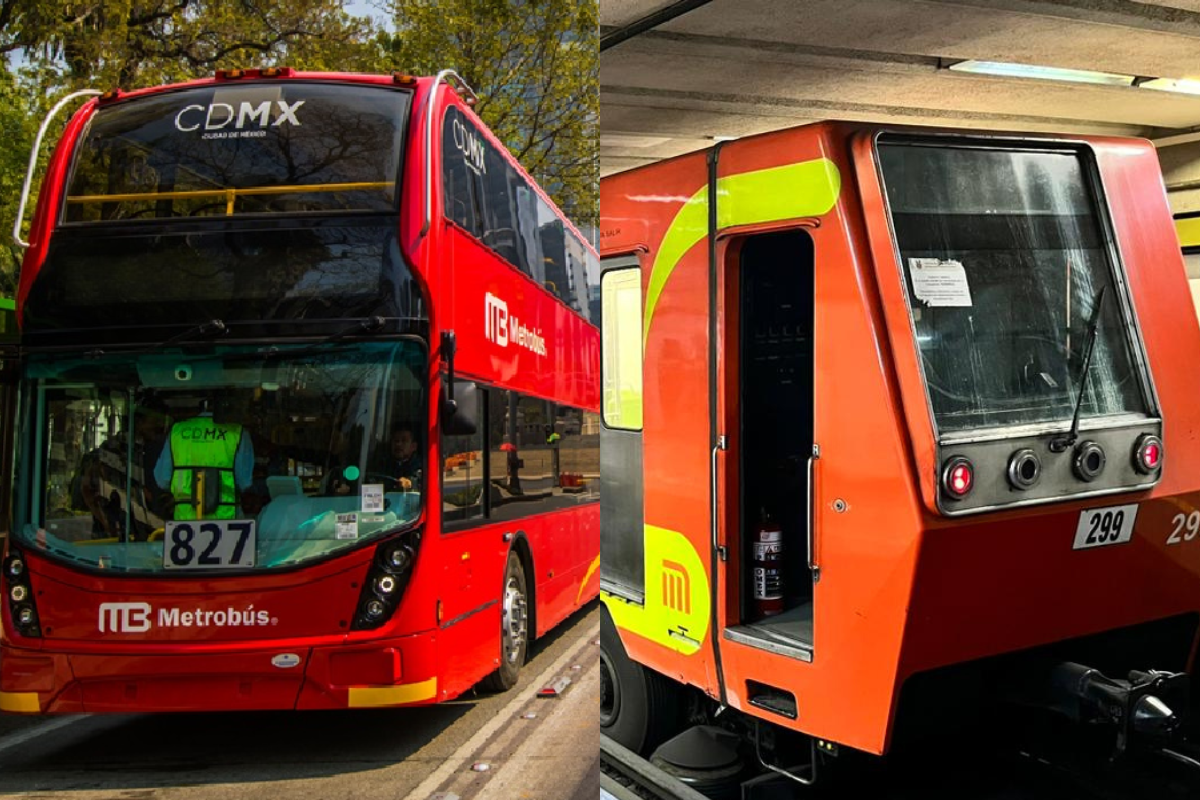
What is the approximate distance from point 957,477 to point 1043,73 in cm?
77

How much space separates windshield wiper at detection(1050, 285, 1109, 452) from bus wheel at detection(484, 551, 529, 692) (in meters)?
1.54

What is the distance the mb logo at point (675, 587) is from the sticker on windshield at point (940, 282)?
0.86 meters

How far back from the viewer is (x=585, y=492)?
2.42 m

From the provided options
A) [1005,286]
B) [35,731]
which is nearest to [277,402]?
[35,731]

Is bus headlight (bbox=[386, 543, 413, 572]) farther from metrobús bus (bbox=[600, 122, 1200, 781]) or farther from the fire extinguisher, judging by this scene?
the fire extinguisher

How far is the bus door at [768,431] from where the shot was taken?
265cm

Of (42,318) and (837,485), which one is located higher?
(42,318)

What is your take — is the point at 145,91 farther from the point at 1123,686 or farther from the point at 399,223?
the point at 1123,686

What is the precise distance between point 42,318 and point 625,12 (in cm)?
200

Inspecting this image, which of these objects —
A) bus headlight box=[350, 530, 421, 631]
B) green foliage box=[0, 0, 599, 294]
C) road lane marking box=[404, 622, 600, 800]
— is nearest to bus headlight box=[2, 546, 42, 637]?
green foliage box=[0, 0, 599, 294]

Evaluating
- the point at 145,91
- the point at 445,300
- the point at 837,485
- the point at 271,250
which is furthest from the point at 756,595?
the point at 145,91

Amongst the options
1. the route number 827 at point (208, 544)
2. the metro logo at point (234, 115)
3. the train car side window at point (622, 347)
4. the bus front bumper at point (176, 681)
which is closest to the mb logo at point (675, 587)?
the train car side window at point (622, 347)

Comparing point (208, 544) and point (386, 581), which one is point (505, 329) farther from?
point (208, 544)

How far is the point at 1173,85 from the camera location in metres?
2.07
